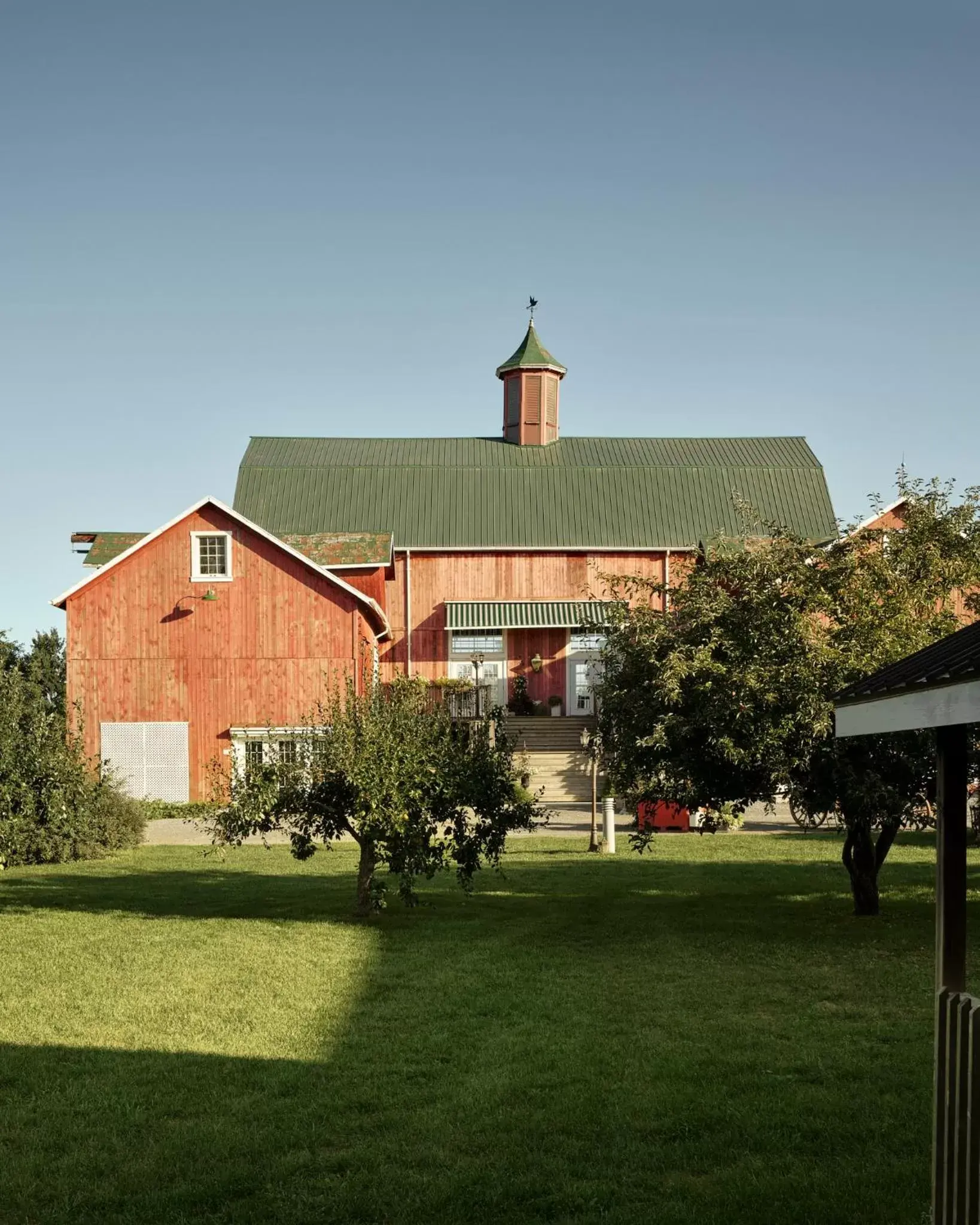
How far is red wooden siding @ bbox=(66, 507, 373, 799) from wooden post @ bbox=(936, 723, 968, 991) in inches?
1114

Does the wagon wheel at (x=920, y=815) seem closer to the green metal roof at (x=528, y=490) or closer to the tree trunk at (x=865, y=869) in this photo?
the tree trunk at (x=865, y=869)

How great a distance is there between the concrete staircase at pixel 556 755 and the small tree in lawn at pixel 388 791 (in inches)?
662

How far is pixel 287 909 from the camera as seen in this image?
16875mm

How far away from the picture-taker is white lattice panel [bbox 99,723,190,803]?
111 ft

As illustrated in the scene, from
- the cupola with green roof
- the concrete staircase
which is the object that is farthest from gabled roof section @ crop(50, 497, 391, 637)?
the cupola with green roof

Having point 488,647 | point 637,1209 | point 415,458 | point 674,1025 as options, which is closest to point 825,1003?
point 674,1025

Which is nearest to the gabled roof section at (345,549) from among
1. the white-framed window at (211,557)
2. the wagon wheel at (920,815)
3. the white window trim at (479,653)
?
the white-framed window at (211,557)

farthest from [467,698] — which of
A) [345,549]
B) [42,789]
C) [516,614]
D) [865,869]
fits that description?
[865,869]

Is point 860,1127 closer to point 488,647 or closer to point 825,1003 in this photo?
point 825,1003

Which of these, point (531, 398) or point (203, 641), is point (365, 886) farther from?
point (531, 398)

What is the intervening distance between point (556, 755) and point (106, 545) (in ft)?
46.2

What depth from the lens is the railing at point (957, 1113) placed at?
5.30 meters

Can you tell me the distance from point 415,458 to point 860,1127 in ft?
132

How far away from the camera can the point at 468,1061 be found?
31.1 feet
